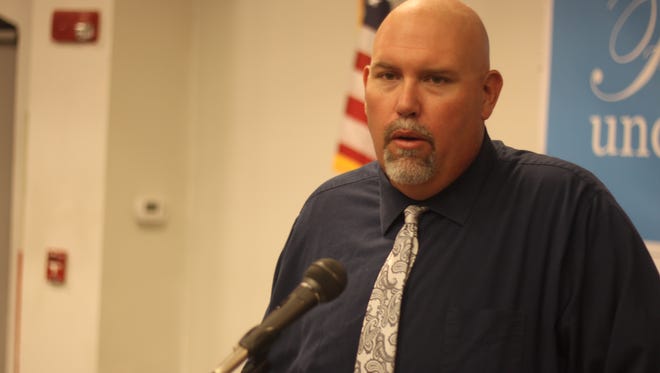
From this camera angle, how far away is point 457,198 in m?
1.38

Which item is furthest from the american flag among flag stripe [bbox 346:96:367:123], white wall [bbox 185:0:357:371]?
white wall [bbox 185:0:357:371]

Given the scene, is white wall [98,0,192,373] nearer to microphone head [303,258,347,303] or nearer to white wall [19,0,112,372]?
white wall [19,0,112,372]

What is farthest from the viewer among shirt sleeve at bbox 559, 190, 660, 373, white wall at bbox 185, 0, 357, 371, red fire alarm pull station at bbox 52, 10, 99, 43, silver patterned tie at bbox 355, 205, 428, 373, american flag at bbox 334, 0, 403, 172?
white wall at bbox 185, 0, 357, 371

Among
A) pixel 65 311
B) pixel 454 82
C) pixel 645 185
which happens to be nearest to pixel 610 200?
pixel 454 82

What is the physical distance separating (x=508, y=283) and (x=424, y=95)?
1.23ft

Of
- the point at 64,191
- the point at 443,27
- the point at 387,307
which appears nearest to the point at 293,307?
the point at 387,307

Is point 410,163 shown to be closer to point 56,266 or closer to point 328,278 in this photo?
point 328,278

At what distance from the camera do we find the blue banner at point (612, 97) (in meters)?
2.22

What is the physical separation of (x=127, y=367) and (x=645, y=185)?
2.02 m

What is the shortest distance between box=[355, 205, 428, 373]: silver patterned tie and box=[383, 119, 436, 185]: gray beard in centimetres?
9

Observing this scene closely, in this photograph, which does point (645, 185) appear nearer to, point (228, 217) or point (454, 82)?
point (454, 82)

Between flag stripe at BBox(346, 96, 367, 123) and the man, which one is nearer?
the man

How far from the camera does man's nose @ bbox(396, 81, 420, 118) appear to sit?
1309 millimetres

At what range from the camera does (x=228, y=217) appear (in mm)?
2990
